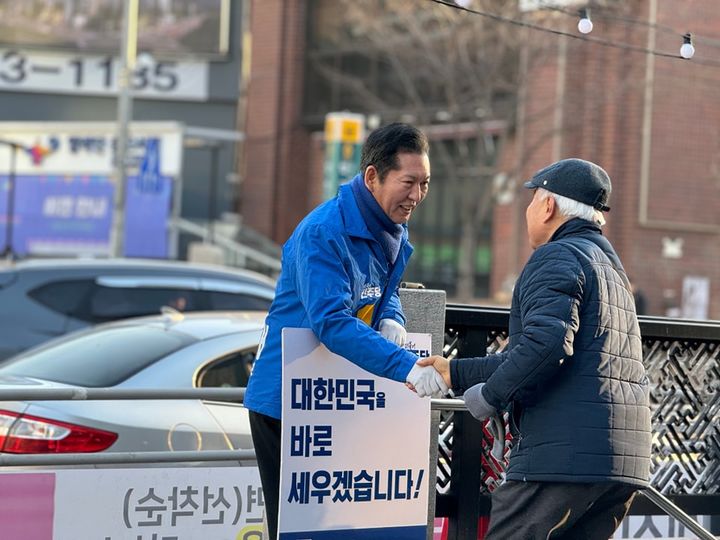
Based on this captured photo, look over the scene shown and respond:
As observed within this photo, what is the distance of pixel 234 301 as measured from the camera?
11.3m

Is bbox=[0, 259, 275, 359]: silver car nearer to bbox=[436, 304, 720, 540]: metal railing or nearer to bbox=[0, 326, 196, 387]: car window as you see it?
bbox=[0, 326, 196, 387]: car window

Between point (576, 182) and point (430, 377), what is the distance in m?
0.81

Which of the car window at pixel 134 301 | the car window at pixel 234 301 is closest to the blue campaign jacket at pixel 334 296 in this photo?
the car window at pixel 234 301

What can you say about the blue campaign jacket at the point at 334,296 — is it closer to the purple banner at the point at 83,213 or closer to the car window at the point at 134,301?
the car window at the point at 134,301

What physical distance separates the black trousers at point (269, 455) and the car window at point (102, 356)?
217 cm

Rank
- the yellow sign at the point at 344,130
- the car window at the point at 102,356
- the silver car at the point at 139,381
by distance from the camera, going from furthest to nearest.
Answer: the yellow sign at the point at 344,130, the car window at the point at 102,356, the silver car at the point at 139,381

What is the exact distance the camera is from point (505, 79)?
28.8 metres

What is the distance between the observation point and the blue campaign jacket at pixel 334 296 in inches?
169

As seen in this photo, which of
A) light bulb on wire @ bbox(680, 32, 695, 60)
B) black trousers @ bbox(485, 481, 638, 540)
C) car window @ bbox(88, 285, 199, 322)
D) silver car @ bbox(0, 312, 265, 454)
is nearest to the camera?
black trousers @ bbox(485, 481, 638, 540)

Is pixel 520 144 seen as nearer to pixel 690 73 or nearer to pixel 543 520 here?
pixel 690 73

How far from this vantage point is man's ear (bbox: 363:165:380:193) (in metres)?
4.45

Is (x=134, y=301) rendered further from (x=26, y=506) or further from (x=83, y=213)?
(x=83, y=213)

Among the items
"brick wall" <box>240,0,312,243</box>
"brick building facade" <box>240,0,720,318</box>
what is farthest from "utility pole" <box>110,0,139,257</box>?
"brick wall" <box>240,0,312,243</box>

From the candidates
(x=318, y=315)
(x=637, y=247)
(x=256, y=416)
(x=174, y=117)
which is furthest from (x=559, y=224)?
(x=174, y=117)
